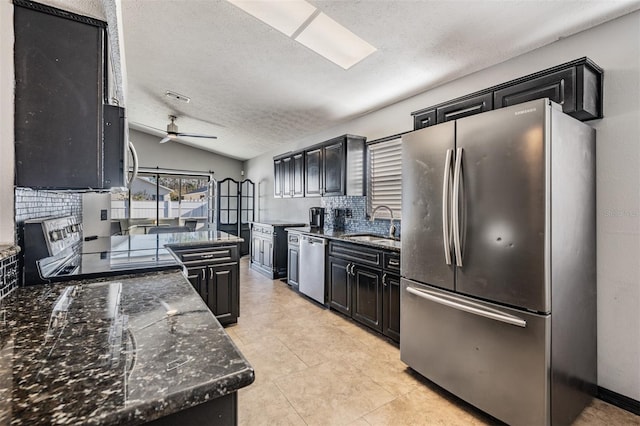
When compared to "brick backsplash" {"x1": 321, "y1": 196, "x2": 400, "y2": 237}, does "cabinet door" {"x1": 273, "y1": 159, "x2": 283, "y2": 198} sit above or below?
above

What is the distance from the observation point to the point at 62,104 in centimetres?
117

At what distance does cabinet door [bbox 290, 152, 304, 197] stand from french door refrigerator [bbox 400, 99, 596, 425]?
287 cm

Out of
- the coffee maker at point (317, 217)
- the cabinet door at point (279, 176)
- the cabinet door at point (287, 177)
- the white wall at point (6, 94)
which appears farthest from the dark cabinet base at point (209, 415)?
the cabinet door at point (279, 176)

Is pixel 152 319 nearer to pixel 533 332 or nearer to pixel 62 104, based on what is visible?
pixel 62 104

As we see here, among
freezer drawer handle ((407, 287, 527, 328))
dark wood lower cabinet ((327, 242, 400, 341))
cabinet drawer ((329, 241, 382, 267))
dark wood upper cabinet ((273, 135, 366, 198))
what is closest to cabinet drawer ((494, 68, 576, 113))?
freezer drawer handle ((407, 287, 527, 328))

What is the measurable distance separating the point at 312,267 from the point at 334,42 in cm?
264

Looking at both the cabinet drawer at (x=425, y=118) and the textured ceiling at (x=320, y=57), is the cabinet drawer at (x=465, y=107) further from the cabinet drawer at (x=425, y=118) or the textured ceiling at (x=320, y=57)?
the textured ceiling at (x=320, y=57)

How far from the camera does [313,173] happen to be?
4.59 meters

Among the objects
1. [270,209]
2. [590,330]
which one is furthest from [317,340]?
[270,209]

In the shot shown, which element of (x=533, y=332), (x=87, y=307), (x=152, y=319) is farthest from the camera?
(x=533, y=332)

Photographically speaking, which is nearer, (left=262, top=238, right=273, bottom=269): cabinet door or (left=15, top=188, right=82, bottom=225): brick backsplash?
(left=15, top=188, right=82, bottom=225): brick backsplash

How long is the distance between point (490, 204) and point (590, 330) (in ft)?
3.79

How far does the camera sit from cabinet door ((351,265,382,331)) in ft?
9.82

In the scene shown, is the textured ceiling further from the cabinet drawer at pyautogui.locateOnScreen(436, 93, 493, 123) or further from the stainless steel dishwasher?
the stainless steel dishwasher
